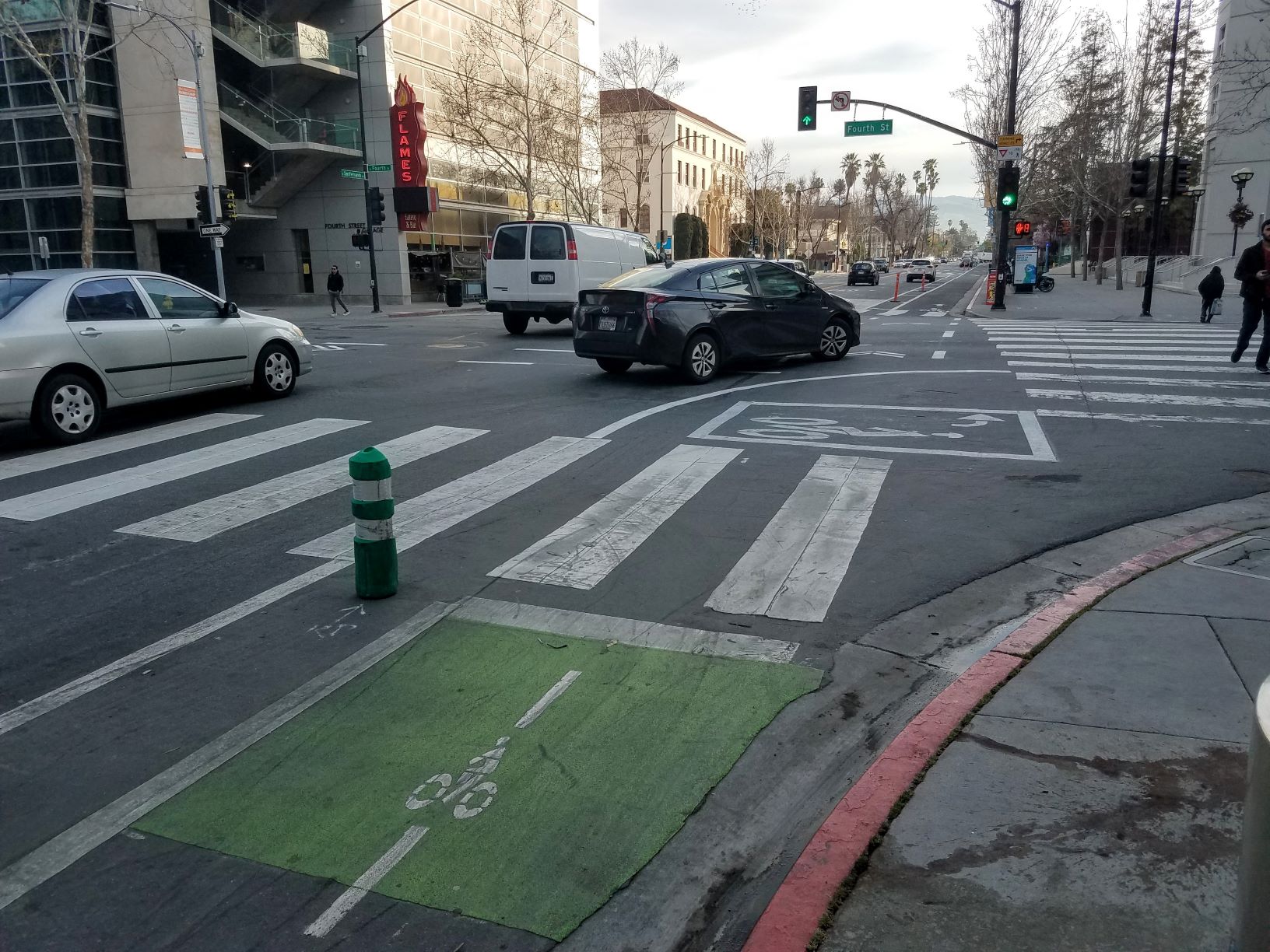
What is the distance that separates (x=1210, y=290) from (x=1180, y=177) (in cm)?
446

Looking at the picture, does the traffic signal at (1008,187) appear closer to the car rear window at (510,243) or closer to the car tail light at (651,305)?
the car rear window at (510,243)

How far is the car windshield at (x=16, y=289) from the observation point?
359 inches

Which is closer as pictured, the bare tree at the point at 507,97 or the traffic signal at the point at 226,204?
the traffic signal at the point at 226,204

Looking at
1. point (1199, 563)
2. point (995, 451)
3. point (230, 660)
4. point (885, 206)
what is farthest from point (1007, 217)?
point (885, 206)

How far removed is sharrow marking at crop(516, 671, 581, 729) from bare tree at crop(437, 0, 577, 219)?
138ft

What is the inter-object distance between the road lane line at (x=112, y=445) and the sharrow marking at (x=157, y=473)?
700 millimetres

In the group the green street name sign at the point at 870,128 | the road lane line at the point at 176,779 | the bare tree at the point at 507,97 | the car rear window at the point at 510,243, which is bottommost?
the road lane line at the point at 176,779

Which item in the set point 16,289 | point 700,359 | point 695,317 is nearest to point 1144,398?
point 700,359

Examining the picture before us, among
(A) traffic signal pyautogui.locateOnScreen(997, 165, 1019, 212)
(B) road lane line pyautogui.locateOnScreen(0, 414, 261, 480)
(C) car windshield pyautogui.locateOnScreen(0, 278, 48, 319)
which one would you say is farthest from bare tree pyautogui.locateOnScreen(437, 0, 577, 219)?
(C) car windshield pyautogui.locateOnScreen(0, 278, 48, 319)

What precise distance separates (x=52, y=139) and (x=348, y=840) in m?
40.3

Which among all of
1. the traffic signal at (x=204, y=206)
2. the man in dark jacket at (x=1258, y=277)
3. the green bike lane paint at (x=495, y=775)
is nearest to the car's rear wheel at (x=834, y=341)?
the man in dark jacket at (x=1258, y=277)

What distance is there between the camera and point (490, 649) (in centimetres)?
478

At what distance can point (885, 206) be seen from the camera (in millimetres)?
153625

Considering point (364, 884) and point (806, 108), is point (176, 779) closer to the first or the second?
point (364, 884)
